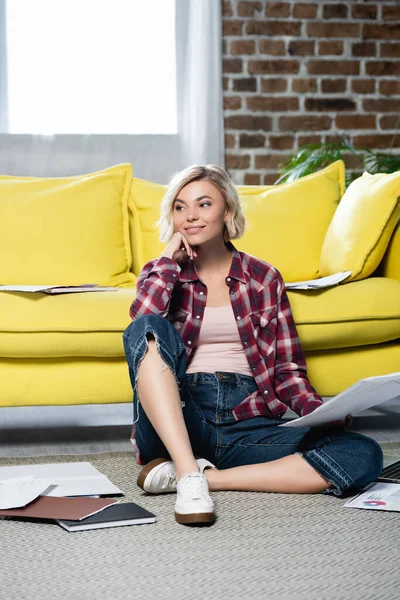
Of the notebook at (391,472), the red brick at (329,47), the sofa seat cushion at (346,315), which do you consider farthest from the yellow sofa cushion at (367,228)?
the red brick at (329,47)

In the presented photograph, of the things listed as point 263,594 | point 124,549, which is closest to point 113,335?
point 124,549

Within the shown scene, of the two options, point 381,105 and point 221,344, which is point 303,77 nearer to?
point 381,105

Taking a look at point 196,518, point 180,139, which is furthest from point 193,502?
point 180,139

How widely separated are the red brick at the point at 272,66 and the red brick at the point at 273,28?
14 centimetres

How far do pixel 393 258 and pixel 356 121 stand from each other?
1809mm

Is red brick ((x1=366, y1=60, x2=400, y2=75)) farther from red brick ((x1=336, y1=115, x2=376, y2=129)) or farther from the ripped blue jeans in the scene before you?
the ripped blue jeans

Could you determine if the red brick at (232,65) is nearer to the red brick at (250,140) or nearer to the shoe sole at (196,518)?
the red brick at (250,140)

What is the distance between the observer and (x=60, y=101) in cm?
402

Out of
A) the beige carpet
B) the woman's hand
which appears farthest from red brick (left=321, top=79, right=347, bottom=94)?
the beige carpet

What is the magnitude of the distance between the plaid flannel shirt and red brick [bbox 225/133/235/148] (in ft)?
7.27

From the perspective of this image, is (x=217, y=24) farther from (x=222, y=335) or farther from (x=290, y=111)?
(x=222, y=335)

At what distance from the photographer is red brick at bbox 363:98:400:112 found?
4262mm

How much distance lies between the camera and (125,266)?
2.85m

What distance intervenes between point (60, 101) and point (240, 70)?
0.92 meters
